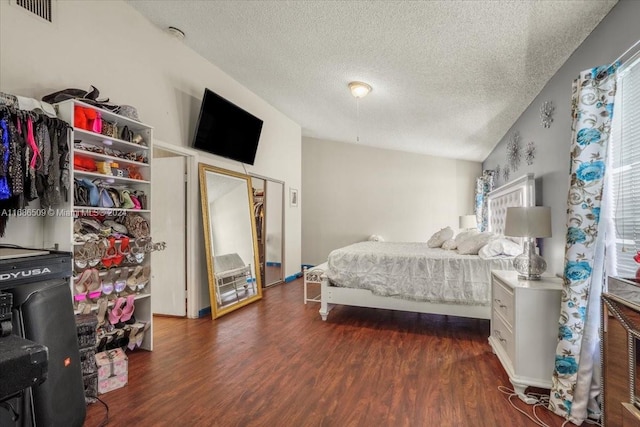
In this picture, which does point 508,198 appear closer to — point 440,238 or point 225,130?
point 440,238

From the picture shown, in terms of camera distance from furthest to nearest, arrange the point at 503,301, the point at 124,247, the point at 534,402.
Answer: the point at 124,247
the point at 503,301
the point at 534,402

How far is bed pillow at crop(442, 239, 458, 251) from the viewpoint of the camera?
12.1ft

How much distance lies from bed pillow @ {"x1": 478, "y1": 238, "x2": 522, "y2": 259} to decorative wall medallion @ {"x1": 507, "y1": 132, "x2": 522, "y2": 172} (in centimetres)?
114

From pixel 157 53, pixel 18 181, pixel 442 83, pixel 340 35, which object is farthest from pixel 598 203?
pixel 157 53

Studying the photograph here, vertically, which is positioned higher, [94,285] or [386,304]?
[94,285]

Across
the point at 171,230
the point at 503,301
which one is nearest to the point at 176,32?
the point at 171,230

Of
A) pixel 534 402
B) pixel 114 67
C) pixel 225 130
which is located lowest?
pixel 534 402

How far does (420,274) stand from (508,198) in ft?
5.23

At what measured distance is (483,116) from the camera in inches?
155

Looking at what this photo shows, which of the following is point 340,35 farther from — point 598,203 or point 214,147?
→ point 598,203

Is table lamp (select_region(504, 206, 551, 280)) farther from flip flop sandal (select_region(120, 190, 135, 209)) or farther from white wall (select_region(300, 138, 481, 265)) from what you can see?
white wall (select_region(300, 138, 481, 265))

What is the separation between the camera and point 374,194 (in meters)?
6.92

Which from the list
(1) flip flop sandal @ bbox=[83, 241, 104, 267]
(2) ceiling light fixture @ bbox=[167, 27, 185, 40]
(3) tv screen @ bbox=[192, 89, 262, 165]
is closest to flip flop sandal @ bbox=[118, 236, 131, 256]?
(1) flip flop sandal @ bbox=[83, 241, 104, 267]

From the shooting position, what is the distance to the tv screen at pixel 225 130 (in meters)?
3.55
